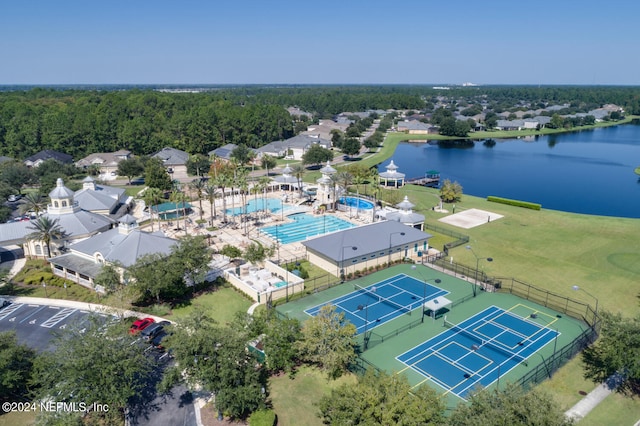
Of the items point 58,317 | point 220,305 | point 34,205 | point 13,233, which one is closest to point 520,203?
point 220,305

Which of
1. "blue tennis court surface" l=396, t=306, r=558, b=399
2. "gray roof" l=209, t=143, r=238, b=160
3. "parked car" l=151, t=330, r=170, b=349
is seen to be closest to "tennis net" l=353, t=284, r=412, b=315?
"blue tennis court surface" l=396, t=306, r=558, b=399

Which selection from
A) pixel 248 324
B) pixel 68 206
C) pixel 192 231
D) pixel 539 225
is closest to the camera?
pixel 248 324

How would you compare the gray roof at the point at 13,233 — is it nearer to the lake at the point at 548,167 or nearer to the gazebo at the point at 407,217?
the gazebo at the point at 407,217

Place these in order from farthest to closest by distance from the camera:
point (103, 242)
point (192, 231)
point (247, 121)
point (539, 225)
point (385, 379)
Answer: point (247, 121) → point (539, 225) → point (192, 231) → point (103, 242) → point (385, 379)

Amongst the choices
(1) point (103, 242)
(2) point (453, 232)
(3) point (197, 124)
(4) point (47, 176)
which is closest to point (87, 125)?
(3) point (197, 124)

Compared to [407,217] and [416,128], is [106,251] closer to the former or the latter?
[407,217]

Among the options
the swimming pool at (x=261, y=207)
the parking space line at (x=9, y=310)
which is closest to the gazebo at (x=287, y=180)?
the swimming pool at (x=261, y=207)

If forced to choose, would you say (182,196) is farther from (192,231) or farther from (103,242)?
(103,242)
